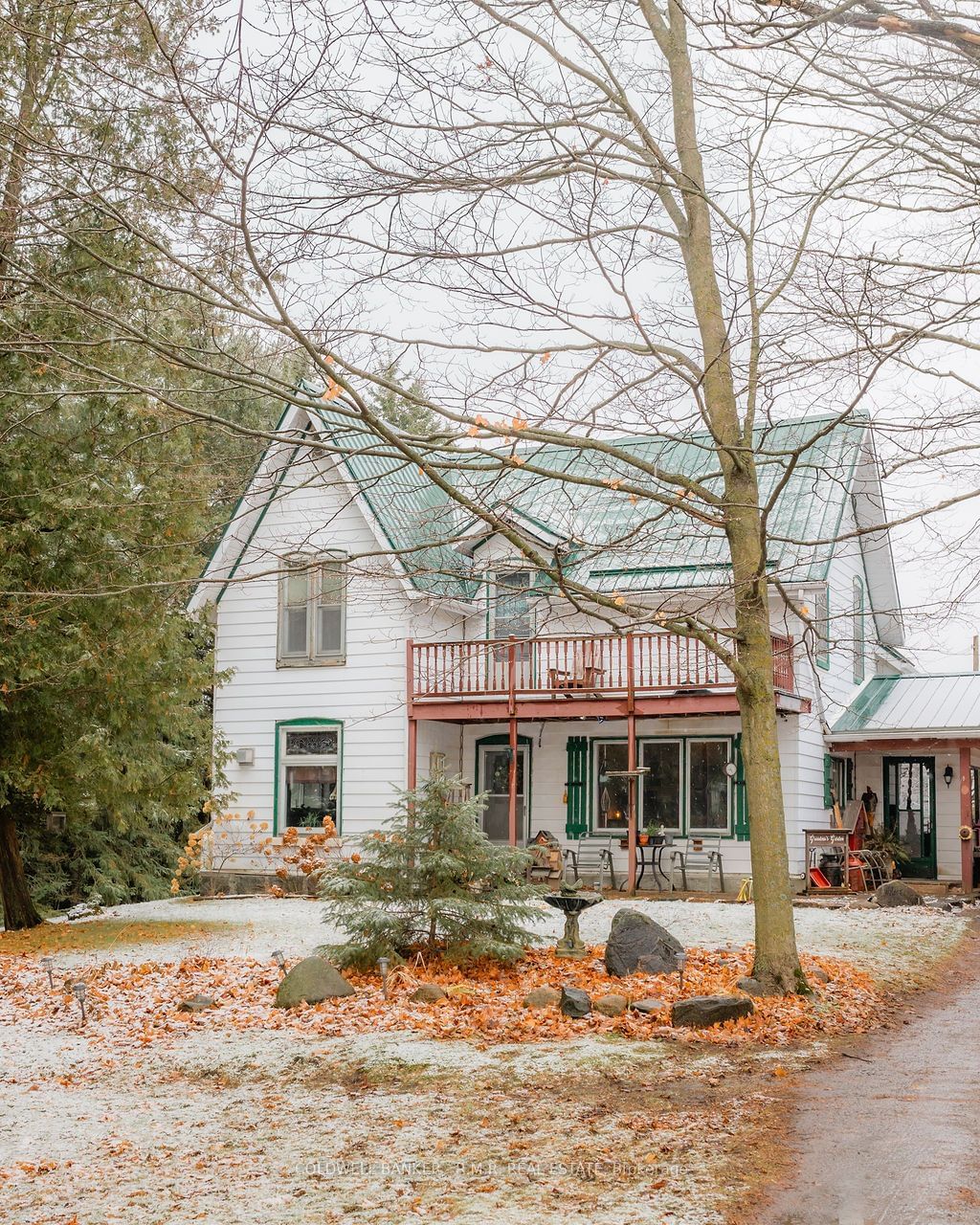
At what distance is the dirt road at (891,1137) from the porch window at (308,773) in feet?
43.9

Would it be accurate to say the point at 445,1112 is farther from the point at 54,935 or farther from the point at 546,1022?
the point at 54,935

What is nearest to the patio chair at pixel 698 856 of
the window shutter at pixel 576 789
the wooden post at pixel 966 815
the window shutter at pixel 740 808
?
the window shutter at pixel 740 808

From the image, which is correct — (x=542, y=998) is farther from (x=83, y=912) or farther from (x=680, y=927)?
(x=83, y=912)

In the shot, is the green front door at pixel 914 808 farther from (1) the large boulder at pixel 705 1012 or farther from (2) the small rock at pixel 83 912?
(1) the large boulder at pixel 705 1012

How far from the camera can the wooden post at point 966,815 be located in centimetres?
2031

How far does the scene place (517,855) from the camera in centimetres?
1151

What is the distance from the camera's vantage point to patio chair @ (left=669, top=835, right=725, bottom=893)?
2000 cm

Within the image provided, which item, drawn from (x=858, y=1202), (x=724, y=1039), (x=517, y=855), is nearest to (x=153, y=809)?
(x=517, y=855)

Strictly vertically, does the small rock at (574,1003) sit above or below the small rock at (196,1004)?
above

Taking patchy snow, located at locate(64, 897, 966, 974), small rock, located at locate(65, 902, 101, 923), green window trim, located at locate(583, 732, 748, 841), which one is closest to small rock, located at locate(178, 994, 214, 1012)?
patchy snow, located at locate(64, 897, 966, 974)

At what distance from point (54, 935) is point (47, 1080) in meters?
7.92

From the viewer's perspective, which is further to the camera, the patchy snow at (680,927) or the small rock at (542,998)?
the patchy snow at (680,927)

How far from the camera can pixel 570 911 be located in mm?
11977

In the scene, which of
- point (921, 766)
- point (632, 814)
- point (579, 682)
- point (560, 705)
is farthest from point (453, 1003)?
point (921, 766)
